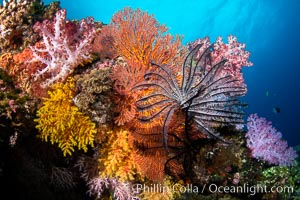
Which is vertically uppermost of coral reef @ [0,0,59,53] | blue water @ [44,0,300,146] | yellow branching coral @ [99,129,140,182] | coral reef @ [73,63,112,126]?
blue water @ [44,0,300,146]

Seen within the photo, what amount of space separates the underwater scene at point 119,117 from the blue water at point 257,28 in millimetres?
60697

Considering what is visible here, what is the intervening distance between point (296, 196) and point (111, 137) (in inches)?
210

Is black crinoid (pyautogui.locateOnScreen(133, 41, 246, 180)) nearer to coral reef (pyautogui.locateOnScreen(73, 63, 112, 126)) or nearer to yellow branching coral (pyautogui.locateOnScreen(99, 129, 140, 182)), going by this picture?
yellow branching coral (pyautogui.locateOnScreen(99, 129, 140, 182))

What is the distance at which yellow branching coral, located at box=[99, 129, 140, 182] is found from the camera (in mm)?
3764

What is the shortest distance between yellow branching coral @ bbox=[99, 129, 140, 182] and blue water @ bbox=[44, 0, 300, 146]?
203 ft

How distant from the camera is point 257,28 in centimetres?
8256

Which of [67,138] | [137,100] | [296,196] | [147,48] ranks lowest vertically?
[296,196]

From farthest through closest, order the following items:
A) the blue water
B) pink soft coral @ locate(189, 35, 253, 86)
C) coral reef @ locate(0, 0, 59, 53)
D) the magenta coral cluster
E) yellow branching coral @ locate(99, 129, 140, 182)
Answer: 1. the blue water
2. pink soft coral @ locate(189, 35, 253, 86)
3. the magenta coral cluster
4. coral reef @ locate(0, 0, 59, 53)
5. yellow branching coral @ locate(99, 129, 140, 182)

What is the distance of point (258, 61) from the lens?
104 meters

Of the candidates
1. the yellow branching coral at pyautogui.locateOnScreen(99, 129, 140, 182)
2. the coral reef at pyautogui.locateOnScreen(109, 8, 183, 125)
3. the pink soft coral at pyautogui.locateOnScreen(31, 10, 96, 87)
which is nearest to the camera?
the yellow branching coral at pyautogui.locateOnScreen(99, 129, 140, 182)

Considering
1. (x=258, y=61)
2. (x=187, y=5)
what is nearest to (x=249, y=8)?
(x=187, y=5)

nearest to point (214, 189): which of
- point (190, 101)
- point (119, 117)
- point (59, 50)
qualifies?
point (190, 101)

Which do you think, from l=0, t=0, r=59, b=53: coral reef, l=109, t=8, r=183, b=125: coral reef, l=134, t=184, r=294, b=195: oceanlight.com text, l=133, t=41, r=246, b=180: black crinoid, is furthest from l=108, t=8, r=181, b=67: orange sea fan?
l=134, t=184, r=294, b=195: oceanlight.com text

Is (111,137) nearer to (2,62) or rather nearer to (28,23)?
(2,62)
